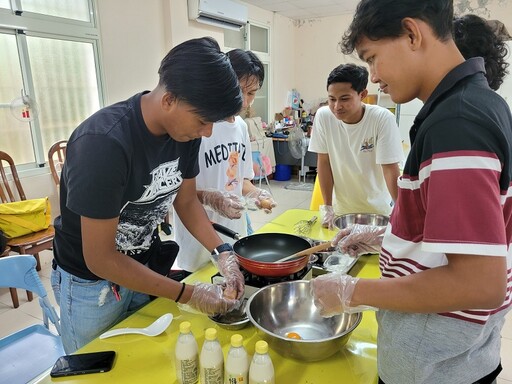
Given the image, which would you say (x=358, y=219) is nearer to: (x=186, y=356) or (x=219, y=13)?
(x=186, y=356)

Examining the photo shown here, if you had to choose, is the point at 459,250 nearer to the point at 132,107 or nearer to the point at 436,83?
the point at 436,83

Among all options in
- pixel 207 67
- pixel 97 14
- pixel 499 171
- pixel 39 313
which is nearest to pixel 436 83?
pixel 499 171

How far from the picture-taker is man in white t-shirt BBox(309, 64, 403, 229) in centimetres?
189

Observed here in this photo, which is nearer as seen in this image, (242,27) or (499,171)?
(499,171)

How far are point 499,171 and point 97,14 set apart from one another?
3862mm

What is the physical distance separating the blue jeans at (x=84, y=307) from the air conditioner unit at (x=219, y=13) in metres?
4.08

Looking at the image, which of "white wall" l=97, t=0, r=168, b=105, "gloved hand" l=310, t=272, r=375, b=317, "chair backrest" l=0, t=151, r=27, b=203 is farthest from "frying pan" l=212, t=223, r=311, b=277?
"white wall" l=97, t=0, r=168, b=105

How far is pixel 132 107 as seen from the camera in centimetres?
99

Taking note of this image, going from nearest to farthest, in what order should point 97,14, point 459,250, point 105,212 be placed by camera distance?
point 459,250, point 105,212, point 97,14

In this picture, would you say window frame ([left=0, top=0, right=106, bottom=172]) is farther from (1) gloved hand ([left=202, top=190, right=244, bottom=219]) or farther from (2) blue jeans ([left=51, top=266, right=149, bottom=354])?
(2) blue jeans ([left=51, top=266, right=149, bottom=354])

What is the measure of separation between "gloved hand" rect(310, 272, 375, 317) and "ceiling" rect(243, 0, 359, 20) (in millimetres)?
5395

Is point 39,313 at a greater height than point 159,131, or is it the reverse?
point 159,131

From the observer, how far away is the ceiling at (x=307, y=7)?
18.1ft

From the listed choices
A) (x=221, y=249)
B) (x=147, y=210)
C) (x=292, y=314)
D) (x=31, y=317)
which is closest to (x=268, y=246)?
(x=221, y=249)
